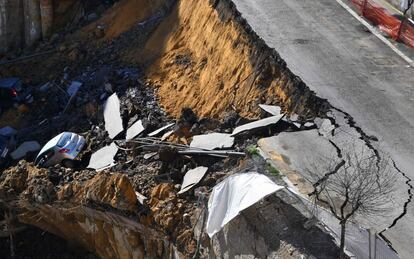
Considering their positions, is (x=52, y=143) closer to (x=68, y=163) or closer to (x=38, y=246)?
(x=68, y=163)

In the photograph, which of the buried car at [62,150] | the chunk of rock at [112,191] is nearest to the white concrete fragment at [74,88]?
the buried car at [62,150]

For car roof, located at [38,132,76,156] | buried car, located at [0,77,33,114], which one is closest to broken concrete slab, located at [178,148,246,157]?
car roof, located at [38,132,76,156]

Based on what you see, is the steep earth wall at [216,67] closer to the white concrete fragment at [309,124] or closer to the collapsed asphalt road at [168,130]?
the collapsed asphalt road at [168,130]

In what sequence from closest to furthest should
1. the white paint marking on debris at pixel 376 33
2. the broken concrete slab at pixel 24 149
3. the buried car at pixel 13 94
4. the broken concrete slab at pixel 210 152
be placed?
the broken concrete slab at pixel 210 152
the white paint marking on debris at pixel 376 33
the broken concrete slab at pixel 24 149
the buried car at pixel 13 94

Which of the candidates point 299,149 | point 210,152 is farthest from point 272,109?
point 210,152

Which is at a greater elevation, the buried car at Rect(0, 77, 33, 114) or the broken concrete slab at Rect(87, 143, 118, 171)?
the broken concrete slab at Rect(87, 143, 118, 171)

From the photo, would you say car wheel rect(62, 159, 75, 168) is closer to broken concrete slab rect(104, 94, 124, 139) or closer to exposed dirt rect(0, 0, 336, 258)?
exposed dirt rect(0, 0, 336, 258)

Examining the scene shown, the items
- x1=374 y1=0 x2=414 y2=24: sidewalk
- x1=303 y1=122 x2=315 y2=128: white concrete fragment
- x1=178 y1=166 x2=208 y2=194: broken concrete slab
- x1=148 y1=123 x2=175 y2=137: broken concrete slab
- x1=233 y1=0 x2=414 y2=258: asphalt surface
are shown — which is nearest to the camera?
x1=233 y1=0 x2=414 y2=258: asphalt surface
